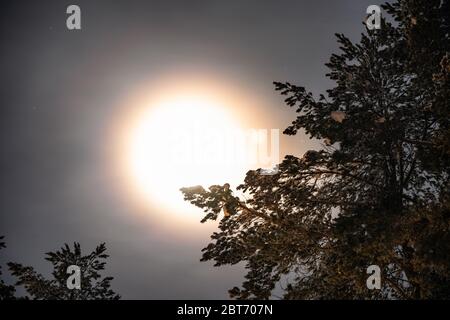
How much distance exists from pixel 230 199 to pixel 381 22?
562 centimetres

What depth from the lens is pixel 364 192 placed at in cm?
966

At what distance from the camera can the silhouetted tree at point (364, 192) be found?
6488 millimetres

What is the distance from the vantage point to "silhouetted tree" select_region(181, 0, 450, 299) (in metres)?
6.49

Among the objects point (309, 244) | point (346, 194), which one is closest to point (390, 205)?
point (346, 194)
